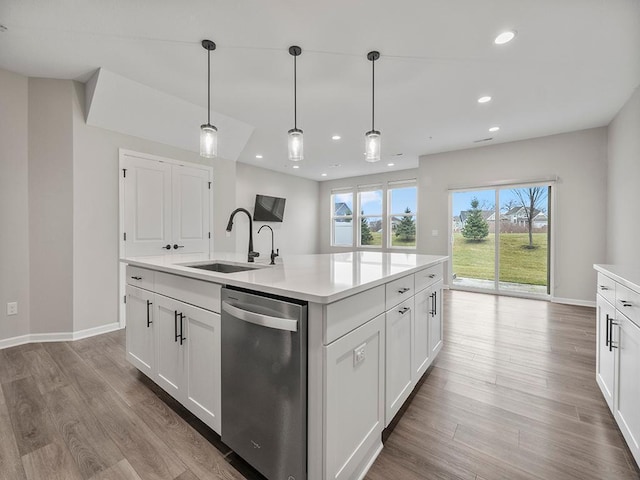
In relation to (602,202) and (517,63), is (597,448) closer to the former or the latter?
(517,63)

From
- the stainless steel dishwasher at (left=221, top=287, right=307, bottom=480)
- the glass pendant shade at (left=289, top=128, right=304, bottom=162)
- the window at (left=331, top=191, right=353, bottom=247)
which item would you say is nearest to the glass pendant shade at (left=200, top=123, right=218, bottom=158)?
the glass pendant shade at (left=289, top=128, right=304, bottom=162)

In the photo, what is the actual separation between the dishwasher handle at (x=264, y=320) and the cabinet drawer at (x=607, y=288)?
6.12 ft

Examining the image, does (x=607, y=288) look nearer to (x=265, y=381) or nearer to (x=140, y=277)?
(x=265, y=381)

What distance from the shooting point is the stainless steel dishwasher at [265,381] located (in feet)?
3.52

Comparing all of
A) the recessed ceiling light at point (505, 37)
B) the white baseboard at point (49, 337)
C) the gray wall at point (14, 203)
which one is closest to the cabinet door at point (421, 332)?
the recessed ceiling light at point (505, 37)

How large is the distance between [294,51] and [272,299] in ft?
7.35

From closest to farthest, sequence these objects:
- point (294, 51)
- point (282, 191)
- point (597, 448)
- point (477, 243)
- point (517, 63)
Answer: point (597, 448), point (294, 51), point (517, 63), point (477, 243), point (282, 191)

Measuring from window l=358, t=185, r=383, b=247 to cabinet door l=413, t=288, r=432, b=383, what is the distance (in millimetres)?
5843

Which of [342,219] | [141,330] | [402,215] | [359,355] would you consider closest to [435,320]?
[359,355]

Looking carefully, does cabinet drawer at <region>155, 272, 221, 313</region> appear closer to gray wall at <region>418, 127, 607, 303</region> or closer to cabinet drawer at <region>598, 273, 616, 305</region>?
cabinet drawer at <region>598, 273, 616, 305</region>

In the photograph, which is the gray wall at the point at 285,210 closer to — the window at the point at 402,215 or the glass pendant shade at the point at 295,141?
the window at the point at 402,215

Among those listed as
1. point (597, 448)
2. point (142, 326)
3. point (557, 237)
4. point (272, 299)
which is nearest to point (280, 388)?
point (272, 299)

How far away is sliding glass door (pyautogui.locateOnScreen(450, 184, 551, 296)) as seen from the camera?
480cm

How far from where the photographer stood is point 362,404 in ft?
4.11
